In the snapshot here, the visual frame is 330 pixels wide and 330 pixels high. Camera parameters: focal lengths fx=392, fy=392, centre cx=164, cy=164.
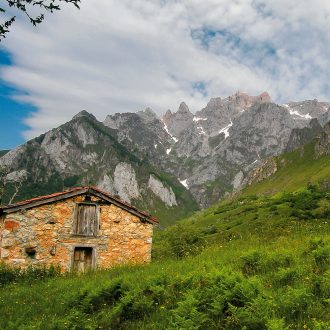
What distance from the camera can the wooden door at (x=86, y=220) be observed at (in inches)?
998

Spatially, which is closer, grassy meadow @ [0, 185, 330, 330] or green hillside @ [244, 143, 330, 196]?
grassy meadow @ [0, 185, 330, 330]

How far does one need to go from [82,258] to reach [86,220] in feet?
7.98

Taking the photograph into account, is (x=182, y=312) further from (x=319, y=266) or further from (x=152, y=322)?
(x=319, y=266)

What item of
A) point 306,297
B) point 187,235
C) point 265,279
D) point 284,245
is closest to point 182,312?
point 306,297

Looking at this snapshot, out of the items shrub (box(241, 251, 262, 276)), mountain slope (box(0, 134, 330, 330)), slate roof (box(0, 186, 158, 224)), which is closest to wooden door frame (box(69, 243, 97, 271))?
slate roof (box(0, 186, 158, 224))

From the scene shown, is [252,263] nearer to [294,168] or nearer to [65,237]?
[65,237]

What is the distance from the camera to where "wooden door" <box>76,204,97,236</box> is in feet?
83.1

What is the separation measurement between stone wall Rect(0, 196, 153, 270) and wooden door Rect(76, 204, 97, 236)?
1.16 feet

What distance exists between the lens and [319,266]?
10.3 m

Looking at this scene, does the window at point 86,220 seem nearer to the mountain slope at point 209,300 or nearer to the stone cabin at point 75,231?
the stone cabin at point 75,231

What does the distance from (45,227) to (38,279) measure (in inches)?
178

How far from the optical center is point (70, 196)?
84.4ft

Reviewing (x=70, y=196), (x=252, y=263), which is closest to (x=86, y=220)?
(x=70, y=196)

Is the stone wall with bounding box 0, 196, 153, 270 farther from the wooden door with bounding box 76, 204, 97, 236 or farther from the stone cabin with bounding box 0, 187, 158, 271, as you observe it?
the wooden door with bounding box 76, 204, 97, 236
